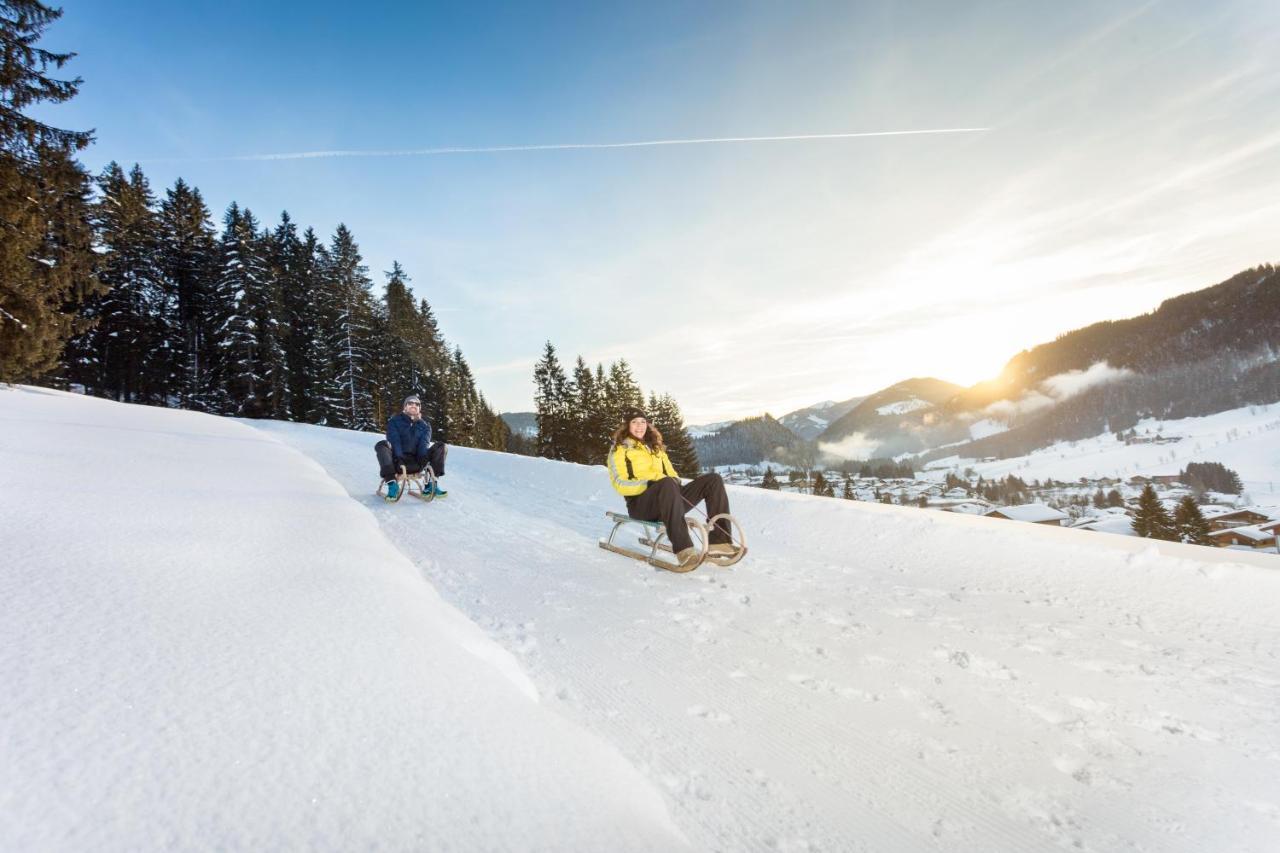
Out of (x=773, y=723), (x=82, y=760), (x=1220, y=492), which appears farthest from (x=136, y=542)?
(x=1220, y=492)

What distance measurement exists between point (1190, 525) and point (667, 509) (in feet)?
230

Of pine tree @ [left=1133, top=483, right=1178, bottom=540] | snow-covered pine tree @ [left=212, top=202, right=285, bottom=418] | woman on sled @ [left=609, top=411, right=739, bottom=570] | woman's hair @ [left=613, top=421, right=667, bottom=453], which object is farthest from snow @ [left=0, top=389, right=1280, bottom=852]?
pine tree @ [left=1133, top=483, right=1178, bottom=540]

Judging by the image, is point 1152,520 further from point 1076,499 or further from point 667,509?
point 1076,499

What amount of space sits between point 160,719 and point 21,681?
0.49m

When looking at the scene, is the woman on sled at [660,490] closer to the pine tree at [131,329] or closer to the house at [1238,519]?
the pine tree at [131,329]

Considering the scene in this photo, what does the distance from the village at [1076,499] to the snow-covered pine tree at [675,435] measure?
4.81 m

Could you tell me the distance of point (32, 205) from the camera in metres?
14.2

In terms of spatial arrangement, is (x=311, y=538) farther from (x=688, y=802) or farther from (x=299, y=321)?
(x=299, y=321)

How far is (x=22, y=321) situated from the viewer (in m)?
14.0

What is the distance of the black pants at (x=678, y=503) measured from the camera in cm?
575

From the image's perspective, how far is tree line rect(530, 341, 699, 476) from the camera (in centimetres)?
4828

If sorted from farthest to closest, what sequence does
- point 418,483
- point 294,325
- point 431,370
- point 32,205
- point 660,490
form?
point 431,370 < point 294,325 < point 32,205 < point 418,483 < point 660,490

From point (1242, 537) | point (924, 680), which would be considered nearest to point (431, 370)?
point (924, 680)

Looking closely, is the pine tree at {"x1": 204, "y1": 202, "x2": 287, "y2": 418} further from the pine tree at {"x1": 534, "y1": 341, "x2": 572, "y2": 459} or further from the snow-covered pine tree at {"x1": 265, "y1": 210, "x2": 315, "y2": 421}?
the pine tree at {"x1": 534, "y1": 341, "x2": 572, "y2": 459}
